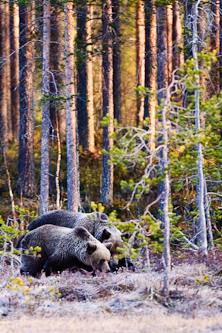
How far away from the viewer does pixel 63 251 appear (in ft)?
33.4

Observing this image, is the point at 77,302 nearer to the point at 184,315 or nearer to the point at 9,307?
the point at 9,307

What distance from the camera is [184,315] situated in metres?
7.30

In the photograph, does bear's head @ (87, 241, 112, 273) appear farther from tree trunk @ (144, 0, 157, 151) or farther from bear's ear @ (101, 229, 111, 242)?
tree trunk @ (144, 0, 157, 151)

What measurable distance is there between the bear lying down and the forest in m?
0.34

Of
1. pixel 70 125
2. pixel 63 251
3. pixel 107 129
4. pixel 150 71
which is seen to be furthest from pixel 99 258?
pixel 150 71

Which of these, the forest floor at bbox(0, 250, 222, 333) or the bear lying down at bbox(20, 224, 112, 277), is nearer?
the forest floor at bbox(0, 250, 222, 333)

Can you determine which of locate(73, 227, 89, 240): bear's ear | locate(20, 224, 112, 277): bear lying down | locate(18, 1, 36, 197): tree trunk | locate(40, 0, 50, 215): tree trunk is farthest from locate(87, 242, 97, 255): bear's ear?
locate(18, 1, 36, 197): tree trunk

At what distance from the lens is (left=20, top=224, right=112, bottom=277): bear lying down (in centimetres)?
995

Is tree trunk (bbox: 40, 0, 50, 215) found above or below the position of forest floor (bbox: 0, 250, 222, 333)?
above

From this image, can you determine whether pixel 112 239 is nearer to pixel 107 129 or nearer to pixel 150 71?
pixel 107 129

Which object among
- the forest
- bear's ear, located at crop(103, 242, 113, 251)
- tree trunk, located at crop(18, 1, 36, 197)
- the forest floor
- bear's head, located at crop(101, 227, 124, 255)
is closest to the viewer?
the forest floor

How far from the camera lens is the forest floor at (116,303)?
6.84 meters

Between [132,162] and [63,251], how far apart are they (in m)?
3.31

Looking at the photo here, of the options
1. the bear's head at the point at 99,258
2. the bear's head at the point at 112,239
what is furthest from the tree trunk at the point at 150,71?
the bear's head at the point at 99,258
